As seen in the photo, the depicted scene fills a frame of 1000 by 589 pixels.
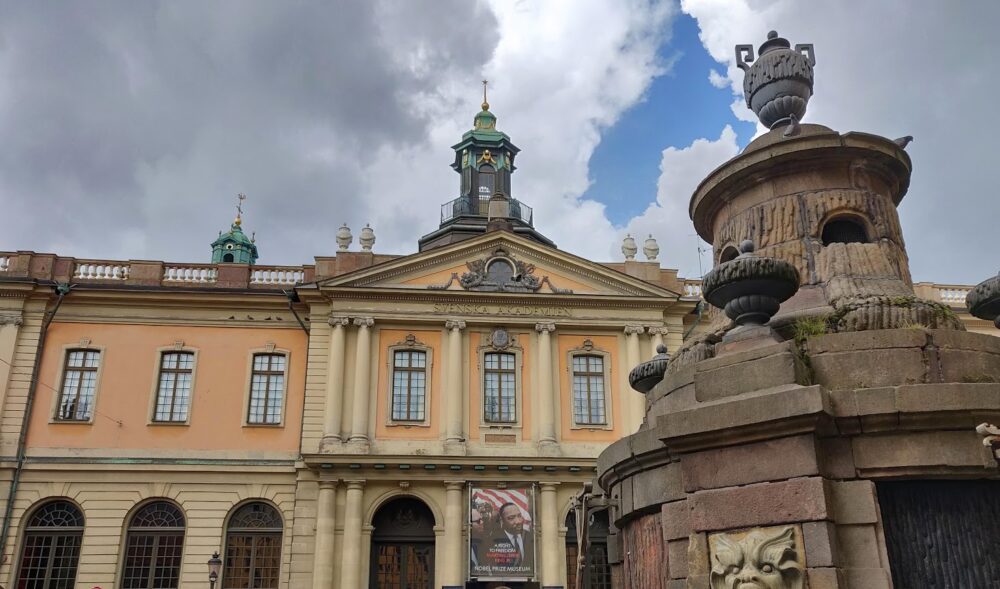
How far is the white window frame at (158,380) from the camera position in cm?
2458

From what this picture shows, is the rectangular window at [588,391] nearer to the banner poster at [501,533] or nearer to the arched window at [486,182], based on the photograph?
the banner poster at [501,533]

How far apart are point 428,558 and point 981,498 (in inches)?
781

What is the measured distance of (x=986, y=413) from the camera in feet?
18.0

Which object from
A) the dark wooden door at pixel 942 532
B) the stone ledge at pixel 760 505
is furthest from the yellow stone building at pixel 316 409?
the dark wooden door at pixel 942 532

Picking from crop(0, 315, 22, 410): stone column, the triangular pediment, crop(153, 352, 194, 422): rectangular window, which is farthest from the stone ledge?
crop(0, 315, 22, 410): stone column

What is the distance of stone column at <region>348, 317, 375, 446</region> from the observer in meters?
24.1

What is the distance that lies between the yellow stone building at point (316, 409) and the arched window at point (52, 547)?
55 millimetres

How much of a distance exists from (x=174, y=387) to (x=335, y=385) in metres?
5.01

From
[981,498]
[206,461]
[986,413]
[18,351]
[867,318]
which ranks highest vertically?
[18,351]

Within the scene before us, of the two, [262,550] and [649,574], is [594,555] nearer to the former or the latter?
[262,550]

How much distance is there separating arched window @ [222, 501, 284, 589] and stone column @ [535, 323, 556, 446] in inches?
318

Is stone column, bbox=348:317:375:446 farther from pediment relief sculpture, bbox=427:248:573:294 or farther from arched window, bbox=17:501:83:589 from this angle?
arched window, bbox=17:501:83:589

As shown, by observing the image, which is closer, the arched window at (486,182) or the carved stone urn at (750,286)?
→ the carved stone urn at (750,286)

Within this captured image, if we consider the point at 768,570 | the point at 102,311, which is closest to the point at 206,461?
the point at 102,311
